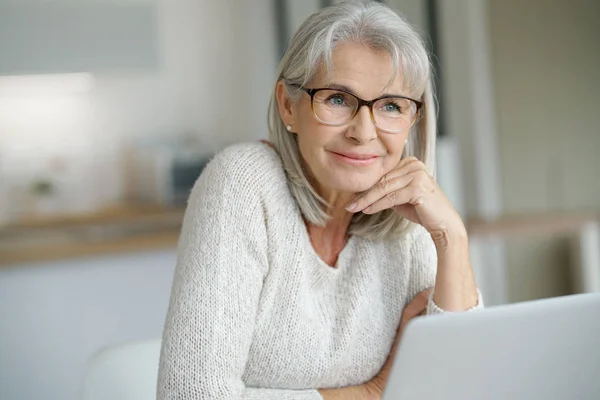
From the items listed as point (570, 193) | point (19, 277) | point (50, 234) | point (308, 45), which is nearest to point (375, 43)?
point (308, 45)

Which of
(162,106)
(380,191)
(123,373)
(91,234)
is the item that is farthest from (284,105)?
(162,106)

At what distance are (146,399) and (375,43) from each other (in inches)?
30.1

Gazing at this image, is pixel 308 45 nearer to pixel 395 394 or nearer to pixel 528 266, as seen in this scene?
pixel 395 394

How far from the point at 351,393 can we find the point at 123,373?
415 millimetres

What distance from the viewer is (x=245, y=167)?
Answer: 1.40 metres

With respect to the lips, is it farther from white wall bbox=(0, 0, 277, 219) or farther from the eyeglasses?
white wall bbox=(0, 0, 277, 219)

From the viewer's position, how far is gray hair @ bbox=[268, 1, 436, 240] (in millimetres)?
1341

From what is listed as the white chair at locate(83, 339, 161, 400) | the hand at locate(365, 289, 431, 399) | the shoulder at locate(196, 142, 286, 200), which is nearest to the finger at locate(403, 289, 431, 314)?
the hand at locate(365, 289, 431, 399)

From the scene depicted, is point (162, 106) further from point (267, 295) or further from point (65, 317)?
point (267, 295)

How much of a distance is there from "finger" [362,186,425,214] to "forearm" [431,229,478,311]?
7 cm

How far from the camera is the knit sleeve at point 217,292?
1229 millimetres

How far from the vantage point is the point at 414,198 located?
4.55ft

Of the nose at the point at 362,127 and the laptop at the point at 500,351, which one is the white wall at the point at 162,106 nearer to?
the nose at the point at 362,127

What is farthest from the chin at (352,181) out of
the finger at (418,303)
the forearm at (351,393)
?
the forearm at (351,393)
